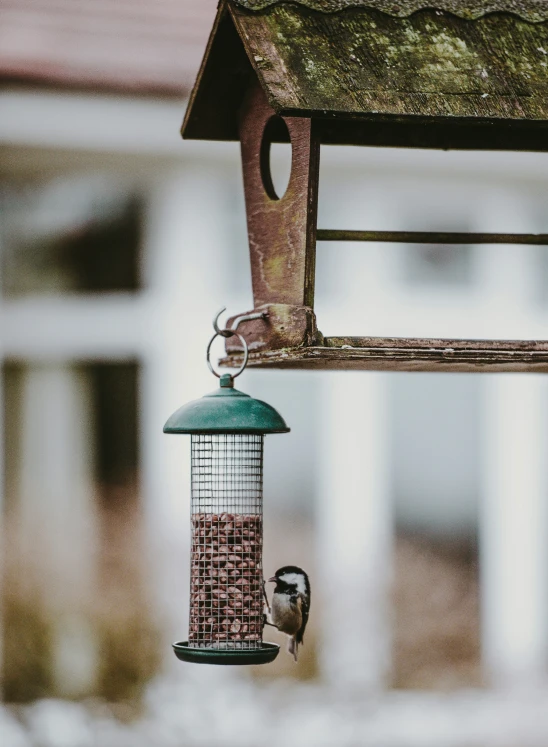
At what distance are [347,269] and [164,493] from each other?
4.63 feet

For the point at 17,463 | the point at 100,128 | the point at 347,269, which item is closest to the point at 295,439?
the point at 347,269

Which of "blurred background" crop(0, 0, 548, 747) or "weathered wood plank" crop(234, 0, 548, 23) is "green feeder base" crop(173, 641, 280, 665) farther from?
"blurred background" crop(0, 0, 548, 747)

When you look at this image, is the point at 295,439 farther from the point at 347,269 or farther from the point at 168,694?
the point at 168,694

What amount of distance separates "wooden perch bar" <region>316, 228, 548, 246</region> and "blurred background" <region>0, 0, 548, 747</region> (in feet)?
10.4

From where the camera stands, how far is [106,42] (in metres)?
5.85

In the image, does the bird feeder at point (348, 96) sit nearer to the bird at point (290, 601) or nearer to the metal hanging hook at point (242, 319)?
the metal hanging hook at point (242, 319)

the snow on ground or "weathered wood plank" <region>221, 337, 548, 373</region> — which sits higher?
"weathered wood plank" <region>221, 337, 548, 373</region>

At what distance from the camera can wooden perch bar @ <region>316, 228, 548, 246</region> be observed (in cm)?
287

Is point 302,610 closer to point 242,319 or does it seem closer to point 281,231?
point 242,319

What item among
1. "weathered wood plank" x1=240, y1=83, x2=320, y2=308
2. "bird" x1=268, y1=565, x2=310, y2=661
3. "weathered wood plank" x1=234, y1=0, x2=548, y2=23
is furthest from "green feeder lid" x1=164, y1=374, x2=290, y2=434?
"weathered wood plank" x1=234, y1=0, x2=548, y2=23

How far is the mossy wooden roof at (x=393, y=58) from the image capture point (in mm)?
2625

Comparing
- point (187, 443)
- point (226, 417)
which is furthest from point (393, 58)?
point (187, 443)

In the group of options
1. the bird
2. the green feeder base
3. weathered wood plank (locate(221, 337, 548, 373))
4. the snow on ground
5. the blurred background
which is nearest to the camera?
weathered wood plank (locate(221, 337, 548, 373))

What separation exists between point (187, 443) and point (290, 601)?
2.97 meters
